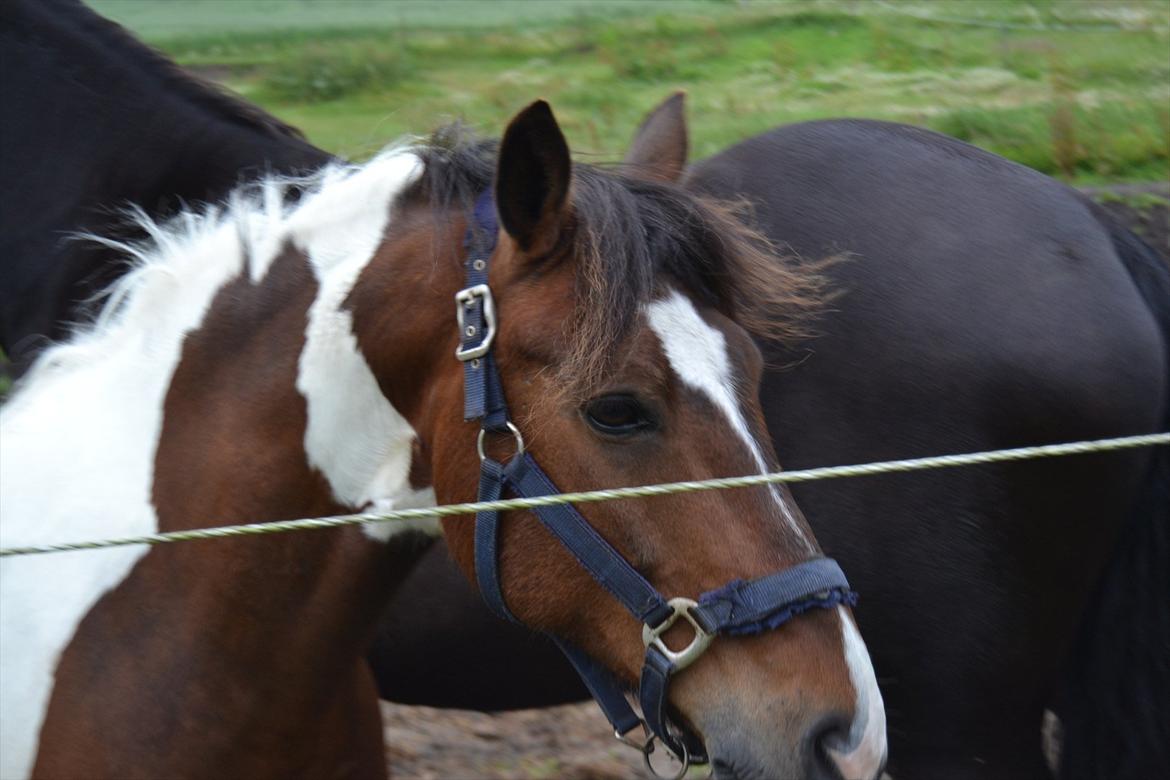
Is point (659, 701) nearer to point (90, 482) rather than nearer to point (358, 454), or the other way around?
point (358, 454)

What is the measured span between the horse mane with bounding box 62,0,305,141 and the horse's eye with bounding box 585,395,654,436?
1.26 m

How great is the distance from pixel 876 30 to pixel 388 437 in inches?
186

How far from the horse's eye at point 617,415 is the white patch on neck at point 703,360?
0.28 ft

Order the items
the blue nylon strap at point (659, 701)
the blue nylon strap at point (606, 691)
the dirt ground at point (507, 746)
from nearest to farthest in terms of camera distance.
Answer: the blue nylon strap at point (659, 701)
the blue nylon strap at point (606, 691)
the dirt ground at point (507, 746)

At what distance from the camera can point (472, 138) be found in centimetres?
223

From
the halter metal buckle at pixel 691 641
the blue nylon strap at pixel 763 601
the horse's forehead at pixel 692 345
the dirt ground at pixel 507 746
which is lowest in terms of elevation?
the dirt ground at pixel 507 746

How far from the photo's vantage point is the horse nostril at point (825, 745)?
1.74m

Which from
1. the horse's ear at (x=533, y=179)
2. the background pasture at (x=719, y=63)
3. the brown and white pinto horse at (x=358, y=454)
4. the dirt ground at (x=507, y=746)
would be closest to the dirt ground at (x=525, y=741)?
the dirt ground at (x=507, y=746)

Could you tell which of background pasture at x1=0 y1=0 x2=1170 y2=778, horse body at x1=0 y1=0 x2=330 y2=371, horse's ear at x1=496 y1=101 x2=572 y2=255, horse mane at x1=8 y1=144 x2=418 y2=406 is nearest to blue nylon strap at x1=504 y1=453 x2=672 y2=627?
horse's ear at x1=496 y1=101 x2=572 y2=255

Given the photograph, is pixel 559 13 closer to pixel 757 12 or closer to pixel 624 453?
pixel 757 12

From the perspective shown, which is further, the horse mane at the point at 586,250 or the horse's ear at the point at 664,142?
the horse's ear at the point at 664,142

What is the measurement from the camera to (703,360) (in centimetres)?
190

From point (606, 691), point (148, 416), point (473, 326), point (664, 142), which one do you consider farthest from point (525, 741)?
point (473, 326)

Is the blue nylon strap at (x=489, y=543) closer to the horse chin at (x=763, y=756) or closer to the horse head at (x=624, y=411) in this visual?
the horse head at (x=624, y=411)
